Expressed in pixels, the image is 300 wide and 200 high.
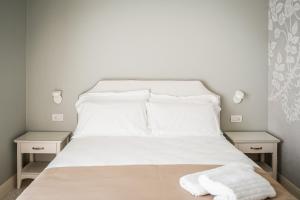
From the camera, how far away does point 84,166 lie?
6.96 ft

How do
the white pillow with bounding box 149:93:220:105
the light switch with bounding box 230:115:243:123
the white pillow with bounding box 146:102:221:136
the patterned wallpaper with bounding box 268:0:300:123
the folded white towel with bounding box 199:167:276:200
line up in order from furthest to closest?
1. the light switch with bounding box 230:115:243:123
2. the white pillow with bounding box 149:93:220:105
3. the white pillow with bounding box 146:102:221:136
4. the patterned wallpaper with bounding box 268:0:300:123
5. the folded white towel with bounding box 199:167:276:200

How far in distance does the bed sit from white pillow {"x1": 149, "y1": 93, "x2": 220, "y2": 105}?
0.16ft

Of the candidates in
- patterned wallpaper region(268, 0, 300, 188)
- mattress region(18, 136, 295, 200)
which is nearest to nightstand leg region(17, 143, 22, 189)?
mattress region(18, 136, 295, 200)

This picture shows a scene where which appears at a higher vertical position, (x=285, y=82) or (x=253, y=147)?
(x=285, y=82)

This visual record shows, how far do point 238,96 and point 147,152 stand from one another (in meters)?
1.46

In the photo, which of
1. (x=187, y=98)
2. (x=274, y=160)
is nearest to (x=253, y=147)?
(x=274, y=160)

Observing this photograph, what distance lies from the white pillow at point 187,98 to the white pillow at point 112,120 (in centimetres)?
27

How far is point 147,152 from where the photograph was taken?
8.04ft

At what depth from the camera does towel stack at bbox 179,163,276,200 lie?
1.53 m

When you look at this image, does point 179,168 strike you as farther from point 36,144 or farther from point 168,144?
point 36,144

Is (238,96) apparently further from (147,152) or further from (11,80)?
(11,80)

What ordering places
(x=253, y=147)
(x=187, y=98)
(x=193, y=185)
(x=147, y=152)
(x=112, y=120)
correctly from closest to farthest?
(x=193, y=185) → (x=147, y=152) → (x=112, y=120) → (x=253, y=147) → (x=187, y=98)

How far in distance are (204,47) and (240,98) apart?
70 centimetres

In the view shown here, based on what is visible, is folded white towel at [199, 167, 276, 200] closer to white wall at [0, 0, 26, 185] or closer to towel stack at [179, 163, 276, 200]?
towel stack at [179, 163, 276, 200]
